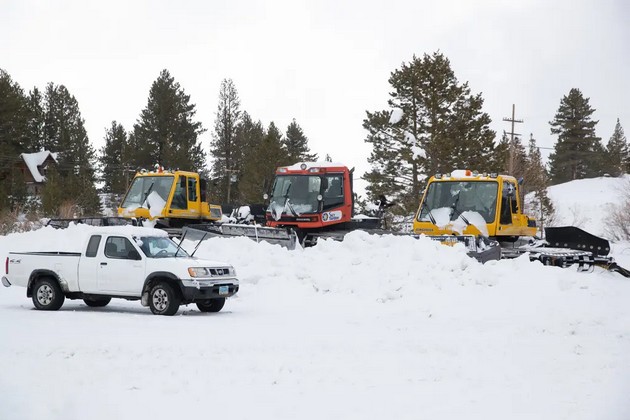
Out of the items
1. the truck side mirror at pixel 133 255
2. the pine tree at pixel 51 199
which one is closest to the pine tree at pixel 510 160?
the pine tree at pixel 51 199

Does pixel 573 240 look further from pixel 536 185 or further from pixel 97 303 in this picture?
pixel 536 185

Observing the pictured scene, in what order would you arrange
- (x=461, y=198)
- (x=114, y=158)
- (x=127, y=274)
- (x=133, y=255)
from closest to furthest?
1. (x=127, y=274)
2. (x=133, y=255)
3. (x=461, y=198)
4. (x=114, y=158)

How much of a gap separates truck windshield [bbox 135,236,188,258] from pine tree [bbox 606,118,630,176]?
281 feet

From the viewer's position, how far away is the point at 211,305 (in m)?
15.6

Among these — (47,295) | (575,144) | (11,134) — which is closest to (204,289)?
(47,295)

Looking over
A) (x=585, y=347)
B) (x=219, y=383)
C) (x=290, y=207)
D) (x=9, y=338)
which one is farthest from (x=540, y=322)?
(x=290, y=207)

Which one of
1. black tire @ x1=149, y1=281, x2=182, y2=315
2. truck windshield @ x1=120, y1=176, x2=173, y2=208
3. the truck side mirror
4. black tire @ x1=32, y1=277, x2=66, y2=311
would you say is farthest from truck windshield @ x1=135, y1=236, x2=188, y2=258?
truck windshield @ x1=120, y1=176, x2=173, y2=208

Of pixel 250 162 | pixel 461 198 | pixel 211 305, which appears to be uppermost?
pixel 250 162

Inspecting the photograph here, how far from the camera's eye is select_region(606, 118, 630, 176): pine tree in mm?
94669

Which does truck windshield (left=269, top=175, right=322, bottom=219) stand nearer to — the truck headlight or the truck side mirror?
the truck side mirror

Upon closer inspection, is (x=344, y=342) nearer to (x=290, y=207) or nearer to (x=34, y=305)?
(x=34, y=305)

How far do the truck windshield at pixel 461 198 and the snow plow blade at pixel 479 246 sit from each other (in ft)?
4.65

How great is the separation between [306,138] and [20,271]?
189ft

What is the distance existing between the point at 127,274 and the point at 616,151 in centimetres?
9251
